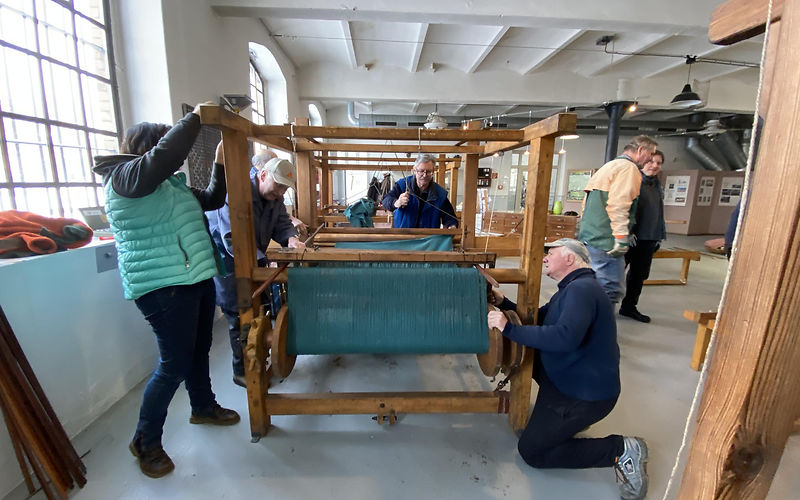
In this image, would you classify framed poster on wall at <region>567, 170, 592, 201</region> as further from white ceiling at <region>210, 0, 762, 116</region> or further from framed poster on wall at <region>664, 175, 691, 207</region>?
white ceiling at <region>210, 0, 762, 116</region>

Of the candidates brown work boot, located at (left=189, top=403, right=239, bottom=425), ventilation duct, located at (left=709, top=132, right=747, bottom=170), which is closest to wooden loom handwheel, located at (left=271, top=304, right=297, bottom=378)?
brown work boot, located at (left=189, top=403, right=239, bottom=425)

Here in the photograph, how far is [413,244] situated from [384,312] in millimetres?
946

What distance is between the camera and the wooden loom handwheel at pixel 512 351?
1.49 metres

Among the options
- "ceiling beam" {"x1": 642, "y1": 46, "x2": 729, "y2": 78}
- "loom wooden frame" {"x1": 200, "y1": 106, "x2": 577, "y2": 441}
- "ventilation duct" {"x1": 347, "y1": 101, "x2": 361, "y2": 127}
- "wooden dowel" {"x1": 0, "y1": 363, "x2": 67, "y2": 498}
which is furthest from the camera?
"ventilation duct" {"x1": 347, "y1": 101, "x2": 361, "y2": 127}

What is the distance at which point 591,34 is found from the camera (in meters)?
5.05

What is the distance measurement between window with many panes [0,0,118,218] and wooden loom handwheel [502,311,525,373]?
253 centimetres

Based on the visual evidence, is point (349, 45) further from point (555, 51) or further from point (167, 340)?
point (167, 340)

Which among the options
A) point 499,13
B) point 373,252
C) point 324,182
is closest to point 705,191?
point 499,13

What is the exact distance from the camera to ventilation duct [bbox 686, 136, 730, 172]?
10.9 m

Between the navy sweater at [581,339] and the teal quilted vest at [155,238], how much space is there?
4.30 feet

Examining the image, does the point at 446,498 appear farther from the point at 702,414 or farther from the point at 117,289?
the point at 117,289

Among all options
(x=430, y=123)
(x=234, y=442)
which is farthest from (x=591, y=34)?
(x=234, y=442)

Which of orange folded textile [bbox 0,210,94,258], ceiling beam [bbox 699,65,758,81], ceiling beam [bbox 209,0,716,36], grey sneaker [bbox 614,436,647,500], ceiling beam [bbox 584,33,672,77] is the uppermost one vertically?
ceiling beam [bbox 699,65,758,81]

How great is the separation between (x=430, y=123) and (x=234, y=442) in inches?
207
